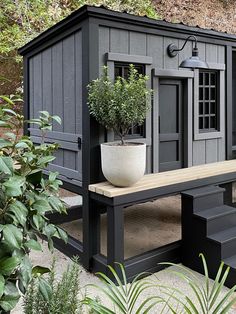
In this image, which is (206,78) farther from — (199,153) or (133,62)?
(133,62)

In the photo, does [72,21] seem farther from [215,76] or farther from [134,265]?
[134,265]

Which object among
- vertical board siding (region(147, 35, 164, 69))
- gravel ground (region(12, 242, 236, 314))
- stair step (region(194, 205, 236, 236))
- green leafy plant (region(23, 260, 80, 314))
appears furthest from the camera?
vertical board siding (region(147, 35, 164, 69))

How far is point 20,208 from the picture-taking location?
1510 millimetres

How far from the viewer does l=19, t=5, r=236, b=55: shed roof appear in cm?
351

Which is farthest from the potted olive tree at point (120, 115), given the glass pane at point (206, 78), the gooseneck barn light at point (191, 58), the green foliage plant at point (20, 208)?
the glass pane at point (206, 78)

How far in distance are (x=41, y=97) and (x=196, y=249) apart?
2897mm

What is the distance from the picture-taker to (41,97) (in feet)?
16.0

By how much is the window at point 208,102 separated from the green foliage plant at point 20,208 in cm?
327

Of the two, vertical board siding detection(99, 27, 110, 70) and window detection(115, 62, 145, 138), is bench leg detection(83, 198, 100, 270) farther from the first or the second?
vertical board siding detection(99, 27, 110, 70)

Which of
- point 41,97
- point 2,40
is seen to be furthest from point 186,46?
point 2,40

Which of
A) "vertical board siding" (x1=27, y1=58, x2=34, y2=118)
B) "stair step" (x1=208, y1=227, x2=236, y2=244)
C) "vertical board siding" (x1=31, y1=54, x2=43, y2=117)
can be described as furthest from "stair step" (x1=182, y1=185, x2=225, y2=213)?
"vertical board siding" (x1=27, y1=58, x2=34, y2=118)

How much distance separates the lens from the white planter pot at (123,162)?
3336 mm

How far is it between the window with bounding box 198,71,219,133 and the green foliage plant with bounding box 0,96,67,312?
3.27 metres

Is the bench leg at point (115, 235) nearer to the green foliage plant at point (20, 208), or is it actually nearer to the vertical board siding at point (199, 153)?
the green foliage plant at point (20, 208)
